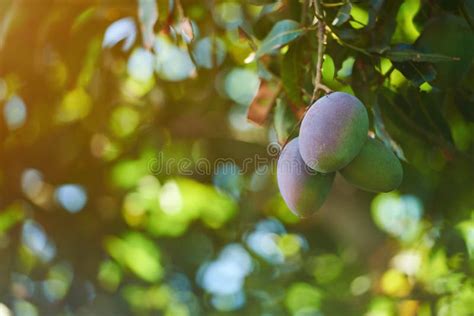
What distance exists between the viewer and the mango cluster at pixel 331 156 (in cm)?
78

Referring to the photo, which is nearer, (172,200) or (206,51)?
(206,51)

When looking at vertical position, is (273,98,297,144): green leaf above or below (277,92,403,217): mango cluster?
below

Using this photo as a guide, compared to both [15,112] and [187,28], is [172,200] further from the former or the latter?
[187,28]

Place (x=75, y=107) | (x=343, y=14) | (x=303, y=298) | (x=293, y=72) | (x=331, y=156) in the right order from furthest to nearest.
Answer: (x=303, y=298)
(x=75, y=107)
(x=293, y=72)
(x=343, y=14)
(x=331, y=156)

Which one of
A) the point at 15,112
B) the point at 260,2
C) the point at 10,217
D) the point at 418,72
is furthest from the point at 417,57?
the point at 10,217

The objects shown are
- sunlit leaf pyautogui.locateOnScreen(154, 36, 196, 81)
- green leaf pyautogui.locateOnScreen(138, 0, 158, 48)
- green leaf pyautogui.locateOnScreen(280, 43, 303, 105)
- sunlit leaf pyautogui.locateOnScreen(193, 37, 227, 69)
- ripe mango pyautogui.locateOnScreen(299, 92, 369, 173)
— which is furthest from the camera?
sunlit leaf pyautogui.locateOnScreen(154, 36, 196, 81)

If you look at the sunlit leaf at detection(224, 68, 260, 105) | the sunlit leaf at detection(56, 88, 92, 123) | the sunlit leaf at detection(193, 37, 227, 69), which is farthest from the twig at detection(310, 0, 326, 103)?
the sunlit leaf at detection(56, 88, 92, 123)

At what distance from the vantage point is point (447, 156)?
3.79ft

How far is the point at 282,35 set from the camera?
96 cm

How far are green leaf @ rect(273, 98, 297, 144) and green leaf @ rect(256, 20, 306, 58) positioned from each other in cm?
10

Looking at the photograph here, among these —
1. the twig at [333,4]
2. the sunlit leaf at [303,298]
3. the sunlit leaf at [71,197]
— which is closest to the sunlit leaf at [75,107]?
the sunlit leaf at [71,197]

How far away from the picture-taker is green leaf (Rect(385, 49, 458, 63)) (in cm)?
89

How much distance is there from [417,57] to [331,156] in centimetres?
20

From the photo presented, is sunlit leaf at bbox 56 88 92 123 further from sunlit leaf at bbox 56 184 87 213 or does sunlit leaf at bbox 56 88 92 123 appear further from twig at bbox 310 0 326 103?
twig at bbox 310 0 326 103
